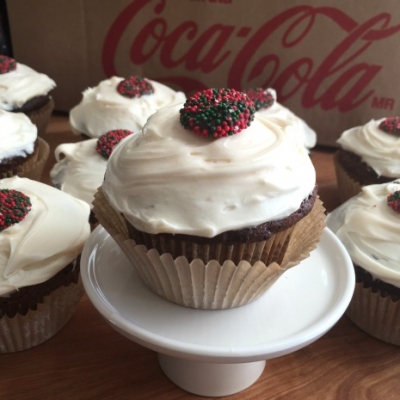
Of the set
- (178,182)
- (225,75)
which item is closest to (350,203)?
(178,182)

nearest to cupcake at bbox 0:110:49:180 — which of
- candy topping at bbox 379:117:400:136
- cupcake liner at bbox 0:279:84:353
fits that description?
cupcake liner at bbox 0:279:84:353

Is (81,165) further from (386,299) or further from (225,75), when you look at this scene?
(386,299)

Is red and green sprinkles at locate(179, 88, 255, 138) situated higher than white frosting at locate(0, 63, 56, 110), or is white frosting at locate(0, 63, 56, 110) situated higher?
red and green sprinkles at locate(179, 88, 255, 138)

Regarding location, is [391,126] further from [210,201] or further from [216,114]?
[210,201]

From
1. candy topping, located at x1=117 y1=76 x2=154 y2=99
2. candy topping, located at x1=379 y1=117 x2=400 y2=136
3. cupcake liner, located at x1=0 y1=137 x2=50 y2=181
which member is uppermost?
candy topping, located at x1=379 y1=117 x2=400 y2=136

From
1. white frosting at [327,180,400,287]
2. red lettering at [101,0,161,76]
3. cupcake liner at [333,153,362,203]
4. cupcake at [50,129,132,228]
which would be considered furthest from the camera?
red lettering at [101,0,161,76]

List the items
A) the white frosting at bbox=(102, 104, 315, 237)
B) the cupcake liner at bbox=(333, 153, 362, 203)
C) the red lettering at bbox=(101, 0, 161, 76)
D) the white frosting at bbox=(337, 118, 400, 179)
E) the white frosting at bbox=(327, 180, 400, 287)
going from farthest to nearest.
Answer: the red lettering at bbox=(101, 0, 161, 76), the cupcake liner at bbox=(333, 153, 362, 203), the white frosting at bbox=(337, 118, 400, 179), the white frosting at bbox=(327, 180, 400, 287), the white frosting at bbox=(102, 104, 315, 237)

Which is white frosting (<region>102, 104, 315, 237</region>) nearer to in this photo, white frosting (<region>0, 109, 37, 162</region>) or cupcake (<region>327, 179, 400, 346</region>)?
cupcake (<region>327, 179, 400, 346</region>)
